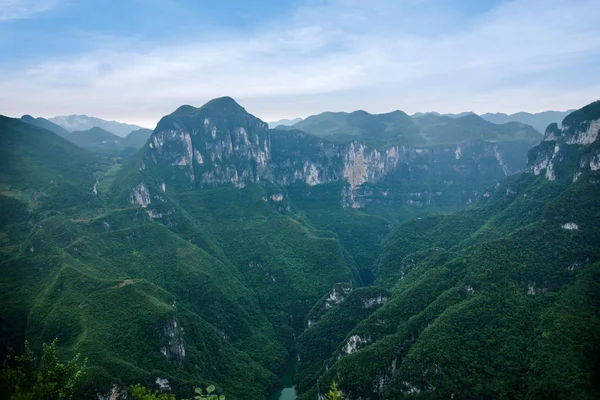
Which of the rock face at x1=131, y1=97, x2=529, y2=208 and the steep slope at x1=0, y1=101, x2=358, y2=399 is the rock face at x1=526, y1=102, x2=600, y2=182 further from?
the rock face at x1=131, y1=97, x2=529, y2=208

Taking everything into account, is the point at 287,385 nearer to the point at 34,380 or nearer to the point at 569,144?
the point at 34,380

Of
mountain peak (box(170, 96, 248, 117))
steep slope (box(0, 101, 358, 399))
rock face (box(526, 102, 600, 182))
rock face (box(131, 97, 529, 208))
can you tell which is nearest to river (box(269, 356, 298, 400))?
A: steep slope (box(0, 101, 358, 399))

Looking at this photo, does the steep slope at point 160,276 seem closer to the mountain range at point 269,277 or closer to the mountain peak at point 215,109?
the mountain range at point 269,277

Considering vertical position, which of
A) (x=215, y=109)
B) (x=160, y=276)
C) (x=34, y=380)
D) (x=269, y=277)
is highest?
(x=215, y=109)

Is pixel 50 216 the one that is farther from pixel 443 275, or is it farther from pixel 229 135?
pixel 443 275

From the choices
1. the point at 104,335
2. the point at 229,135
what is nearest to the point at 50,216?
the point at 104,335

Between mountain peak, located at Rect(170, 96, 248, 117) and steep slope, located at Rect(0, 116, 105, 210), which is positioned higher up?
mountain peak, located at Rect(170, 96, 248, 117)

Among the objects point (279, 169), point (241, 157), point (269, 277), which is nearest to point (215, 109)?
point (241, 157)
